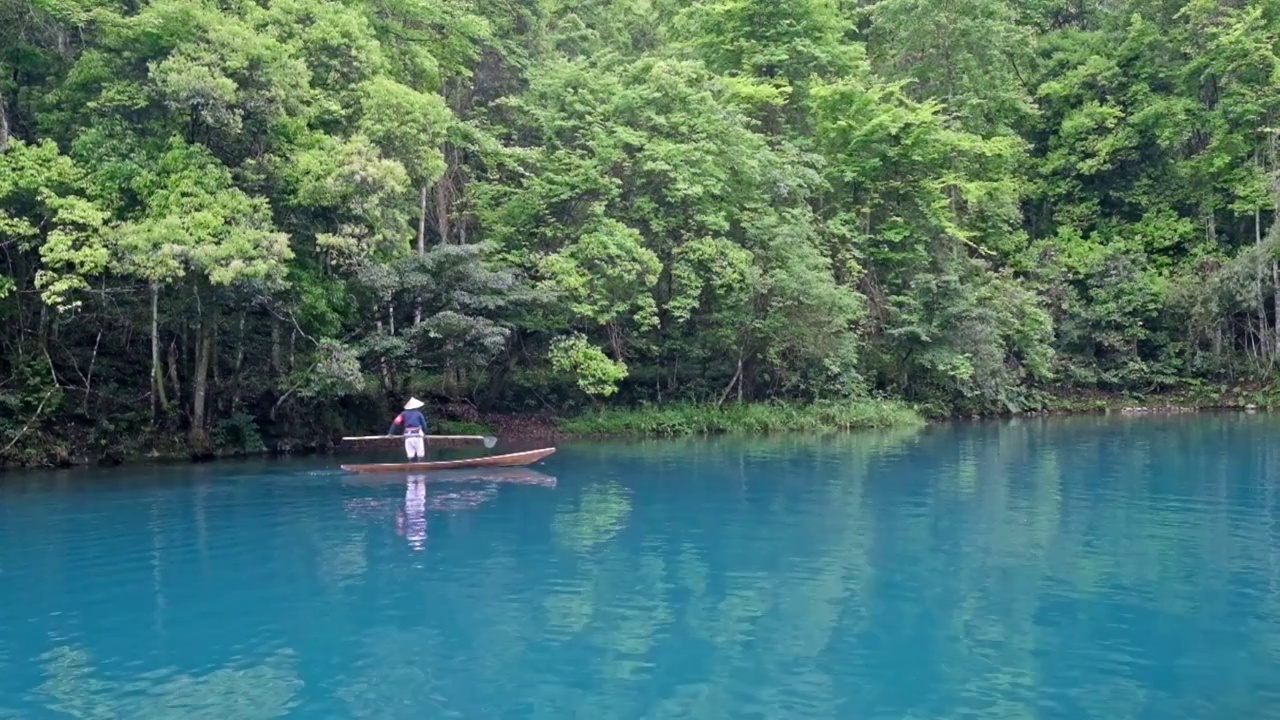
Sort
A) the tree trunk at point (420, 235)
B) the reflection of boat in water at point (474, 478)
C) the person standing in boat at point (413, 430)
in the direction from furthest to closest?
the tree trunk at point (420, 235), the person standing in boat at point (413, 430), the reflection of boat in water at point (474, 478)

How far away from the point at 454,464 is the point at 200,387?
22.9 ft

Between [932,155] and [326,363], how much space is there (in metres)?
20.9

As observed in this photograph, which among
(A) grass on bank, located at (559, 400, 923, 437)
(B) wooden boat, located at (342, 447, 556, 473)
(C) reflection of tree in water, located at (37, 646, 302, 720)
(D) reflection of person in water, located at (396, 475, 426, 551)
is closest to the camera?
(C) reflection of tree in water, located at (37, 646, 302, 720)

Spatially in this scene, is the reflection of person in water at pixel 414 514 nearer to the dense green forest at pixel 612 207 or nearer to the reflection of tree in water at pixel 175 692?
the dense green forest at pixel 612 207

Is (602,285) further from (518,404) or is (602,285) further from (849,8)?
(849,8)

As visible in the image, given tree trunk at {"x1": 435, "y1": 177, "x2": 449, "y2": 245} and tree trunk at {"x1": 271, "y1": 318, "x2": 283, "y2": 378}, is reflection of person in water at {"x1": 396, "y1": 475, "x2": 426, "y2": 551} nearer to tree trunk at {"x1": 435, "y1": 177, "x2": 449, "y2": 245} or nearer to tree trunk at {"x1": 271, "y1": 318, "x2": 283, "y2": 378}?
tree trunk at {"x1": 271, "y1": 318, "x2": 283, "y2": 378}

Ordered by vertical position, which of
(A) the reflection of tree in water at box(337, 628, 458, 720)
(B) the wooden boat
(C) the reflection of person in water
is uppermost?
(B) the wooden boat

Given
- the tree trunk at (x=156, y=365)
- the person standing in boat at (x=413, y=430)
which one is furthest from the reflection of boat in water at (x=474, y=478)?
the tree trunk at (x=156, y=365)

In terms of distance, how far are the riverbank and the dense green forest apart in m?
0.24

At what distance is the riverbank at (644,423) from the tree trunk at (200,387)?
11.8 inches

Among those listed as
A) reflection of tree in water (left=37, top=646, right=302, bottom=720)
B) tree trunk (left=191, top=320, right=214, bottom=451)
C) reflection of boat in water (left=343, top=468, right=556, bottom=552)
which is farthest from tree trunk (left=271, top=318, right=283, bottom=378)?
reflection of tree in water (left=37, top=646, right=302, bottom=720)

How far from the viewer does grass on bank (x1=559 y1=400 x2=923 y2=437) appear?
29.1 meters

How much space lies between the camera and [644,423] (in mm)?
29156

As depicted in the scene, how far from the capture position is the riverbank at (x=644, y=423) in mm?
22922
